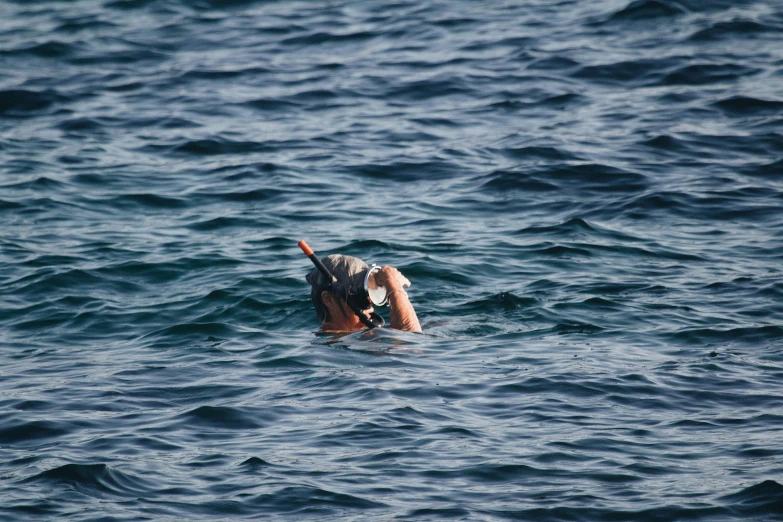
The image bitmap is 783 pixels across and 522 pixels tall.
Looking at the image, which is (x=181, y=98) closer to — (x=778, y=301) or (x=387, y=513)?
(x=778, y=301)

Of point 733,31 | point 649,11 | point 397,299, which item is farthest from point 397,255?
point 649,11

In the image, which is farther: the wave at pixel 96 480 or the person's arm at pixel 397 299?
the person's arm at pixel 397 299

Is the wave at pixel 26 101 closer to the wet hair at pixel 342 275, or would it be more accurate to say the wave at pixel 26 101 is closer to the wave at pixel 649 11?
the wet hair at pixel 342 275

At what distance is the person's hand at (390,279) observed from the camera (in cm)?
876

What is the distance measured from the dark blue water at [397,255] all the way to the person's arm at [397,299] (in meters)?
0.18

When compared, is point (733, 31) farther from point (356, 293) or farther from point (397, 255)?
point (356, 293)

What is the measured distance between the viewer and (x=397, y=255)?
11195 millimetres

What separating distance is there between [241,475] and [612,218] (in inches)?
282

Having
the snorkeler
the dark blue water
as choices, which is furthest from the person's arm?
the dark blue water

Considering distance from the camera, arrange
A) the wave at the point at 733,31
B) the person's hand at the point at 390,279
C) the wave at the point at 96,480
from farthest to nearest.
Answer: the wave at the point at 733,31, the person's hand at the point at 390,279, the wave at the point at 96,480

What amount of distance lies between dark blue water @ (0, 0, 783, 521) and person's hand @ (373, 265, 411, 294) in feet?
1.42

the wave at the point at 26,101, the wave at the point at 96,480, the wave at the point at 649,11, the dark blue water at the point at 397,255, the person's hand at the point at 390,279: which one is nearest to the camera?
the wave at the point at 96,480

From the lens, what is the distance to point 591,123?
14992mm

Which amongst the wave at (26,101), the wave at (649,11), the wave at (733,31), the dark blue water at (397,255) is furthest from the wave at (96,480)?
the wave at (649,11)
